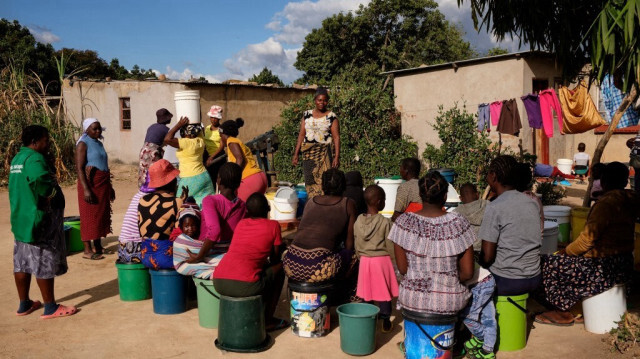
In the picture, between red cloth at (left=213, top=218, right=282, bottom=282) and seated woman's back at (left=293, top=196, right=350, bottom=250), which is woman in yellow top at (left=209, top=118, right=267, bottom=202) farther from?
red cloth at (left=213, top=218, right=282, bottom=282)

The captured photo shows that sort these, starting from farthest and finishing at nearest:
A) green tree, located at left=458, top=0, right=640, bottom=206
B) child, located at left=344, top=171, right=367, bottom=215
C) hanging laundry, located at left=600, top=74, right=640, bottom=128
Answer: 1. hanging laundry, located at left=600, top=74, right=640, bottom=128
2. child, located at left=344, top=171, right=367, bottom=215
3. green tree, located at left=458, top=0, right=640, bottom=206

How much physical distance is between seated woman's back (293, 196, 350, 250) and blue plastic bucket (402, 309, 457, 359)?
940 millimetres

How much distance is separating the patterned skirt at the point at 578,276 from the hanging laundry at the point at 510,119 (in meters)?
5.73

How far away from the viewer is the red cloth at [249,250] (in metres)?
4.11

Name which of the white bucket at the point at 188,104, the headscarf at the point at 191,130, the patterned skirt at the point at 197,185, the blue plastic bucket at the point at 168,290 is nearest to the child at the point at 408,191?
the blue plastic bucket at the point at 168,290

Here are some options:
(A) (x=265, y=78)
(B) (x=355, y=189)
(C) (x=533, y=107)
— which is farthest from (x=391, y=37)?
(B) (x=355, y=189)

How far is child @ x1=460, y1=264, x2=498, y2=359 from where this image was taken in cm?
385

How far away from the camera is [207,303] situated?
4.55 meters

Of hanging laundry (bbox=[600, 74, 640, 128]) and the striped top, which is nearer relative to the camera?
the striped top

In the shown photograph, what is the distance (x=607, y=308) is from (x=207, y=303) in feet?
10.7

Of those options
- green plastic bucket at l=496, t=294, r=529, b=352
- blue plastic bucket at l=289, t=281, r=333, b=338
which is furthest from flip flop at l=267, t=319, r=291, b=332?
green plastic bucket at l=496, t=294, r=529, b=352

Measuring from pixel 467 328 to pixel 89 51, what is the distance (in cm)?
3962

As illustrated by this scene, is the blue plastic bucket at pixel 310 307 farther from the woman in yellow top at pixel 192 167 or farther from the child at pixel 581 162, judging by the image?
the child at pixel 581 162

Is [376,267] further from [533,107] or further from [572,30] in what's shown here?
[533,107]
